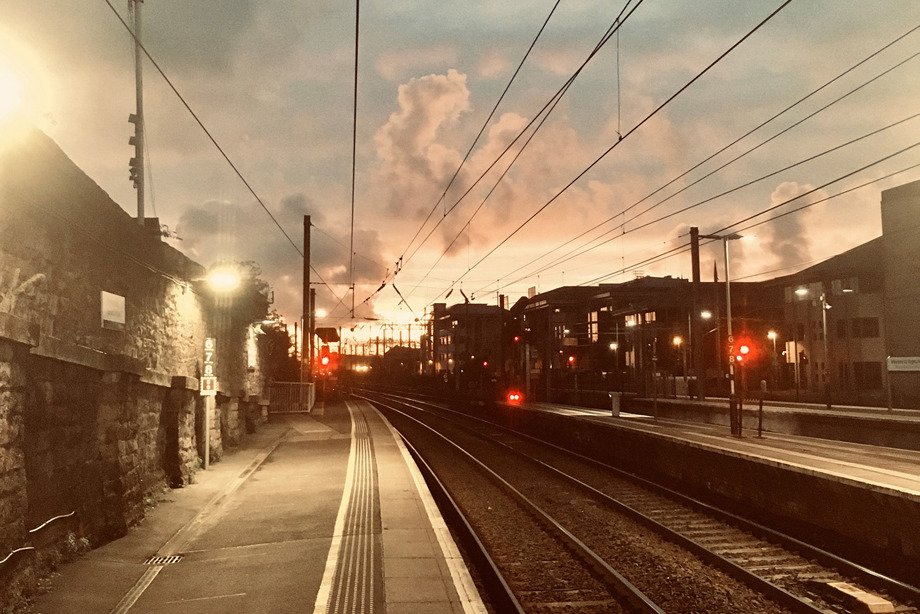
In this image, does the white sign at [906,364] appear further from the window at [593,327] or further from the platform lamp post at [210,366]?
the window at [593,327]

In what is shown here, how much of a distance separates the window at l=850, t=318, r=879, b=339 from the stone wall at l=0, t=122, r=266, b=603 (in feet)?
167

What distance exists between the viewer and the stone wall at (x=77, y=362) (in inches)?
294

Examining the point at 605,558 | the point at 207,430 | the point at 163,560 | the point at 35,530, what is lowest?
the point at 605,558

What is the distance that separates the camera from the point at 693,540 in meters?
11.1

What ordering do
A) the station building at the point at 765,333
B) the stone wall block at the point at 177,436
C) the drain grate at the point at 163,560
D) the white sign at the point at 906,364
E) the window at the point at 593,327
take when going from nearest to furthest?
the drain grate at the point at 163,560 → the stone wall block at the point at 177,436 → the white sign at the point at 906,364 → the station building at the point at 765,333 → the window at the point at 593,327

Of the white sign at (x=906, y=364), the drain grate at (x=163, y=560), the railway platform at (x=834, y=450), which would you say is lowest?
the drain grate at (x=163, y=560)

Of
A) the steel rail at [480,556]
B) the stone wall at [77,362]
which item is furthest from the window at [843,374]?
the stone wall at [77,362]

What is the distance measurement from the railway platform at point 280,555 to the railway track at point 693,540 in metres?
Result: 2.57

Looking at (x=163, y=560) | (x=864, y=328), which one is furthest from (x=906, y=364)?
(x=864, y=328)

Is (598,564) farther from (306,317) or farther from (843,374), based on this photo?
(843,374)

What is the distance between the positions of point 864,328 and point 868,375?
11.9ft

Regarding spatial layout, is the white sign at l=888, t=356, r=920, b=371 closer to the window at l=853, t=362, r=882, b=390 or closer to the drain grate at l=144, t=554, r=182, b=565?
the drain grate at l=144, t=554, r=182, b=565

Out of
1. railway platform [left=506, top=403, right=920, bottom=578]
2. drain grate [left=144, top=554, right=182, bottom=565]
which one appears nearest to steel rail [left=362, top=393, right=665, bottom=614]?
railway platform [left=506, top=403, right=920, bottom=578]

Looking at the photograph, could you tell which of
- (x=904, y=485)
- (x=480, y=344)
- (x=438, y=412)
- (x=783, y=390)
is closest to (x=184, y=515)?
(x=904, y=485)
